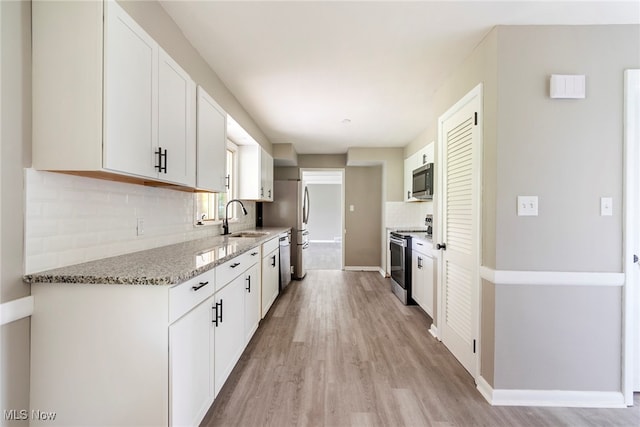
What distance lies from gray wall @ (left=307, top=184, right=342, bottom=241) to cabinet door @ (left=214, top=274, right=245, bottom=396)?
28.8ft

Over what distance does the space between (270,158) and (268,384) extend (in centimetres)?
349

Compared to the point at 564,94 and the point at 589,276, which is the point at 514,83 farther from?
the point at 589,276

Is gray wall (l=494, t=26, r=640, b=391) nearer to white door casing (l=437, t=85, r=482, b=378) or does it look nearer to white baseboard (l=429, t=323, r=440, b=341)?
white door casing (l=437, t=85, r=482, b=378)

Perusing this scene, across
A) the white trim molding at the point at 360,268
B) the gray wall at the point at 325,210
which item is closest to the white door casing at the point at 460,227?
the white trim molding at the point at 360,268

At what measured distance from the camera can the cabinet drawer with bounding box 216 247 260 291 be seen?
179cm

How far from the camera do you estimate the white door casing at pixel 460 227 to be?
2.09 meters

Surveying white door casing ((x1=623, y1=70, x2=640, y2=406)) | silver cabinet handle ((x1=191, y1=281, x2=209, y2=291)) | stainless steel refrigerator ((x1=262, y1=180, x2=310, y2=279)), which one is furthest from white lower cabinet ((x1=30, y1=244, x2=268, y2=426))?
stainless steel refrigerator ((x1=262, y1=180, x2=310, y2=279))

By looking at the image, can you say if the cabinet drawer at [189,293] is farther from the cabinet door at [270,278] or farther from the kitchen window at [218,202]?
the cabinet door at [270,278]

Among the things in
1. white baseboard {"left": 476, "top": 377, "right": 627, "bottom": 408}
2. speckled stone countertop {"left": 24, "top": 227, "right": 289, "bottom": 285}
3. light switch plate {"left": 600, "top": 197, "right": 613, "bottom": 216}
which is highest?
light switch plate {"left": 600, "top": 197, "right": 613, "bottom": 216}

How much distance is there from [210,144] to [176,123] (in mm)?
563

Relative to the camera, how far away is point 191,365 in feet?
4.58

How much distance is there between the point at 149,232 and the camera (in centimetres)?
199

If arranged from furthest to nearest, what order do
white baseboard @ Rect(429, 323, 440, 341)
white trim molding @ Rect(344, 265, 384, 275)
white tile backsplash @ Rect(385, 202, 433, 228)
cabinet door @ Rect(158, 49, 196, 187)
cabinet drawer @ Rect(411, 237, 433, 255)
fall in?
white trim molding @ Rect(344, 265, 384, 275) → white tile backsplash @ Rect(385, 202, 433, 228) → cabinet drawer @ Rect(411, 237, 433, 255) → white baseboard @ Rect(429, 323, 440, 341) → cabinet door @ Rect(158, 49, 196, 187)

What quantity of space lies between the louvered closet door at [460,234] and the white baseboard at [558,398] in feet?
0.86
